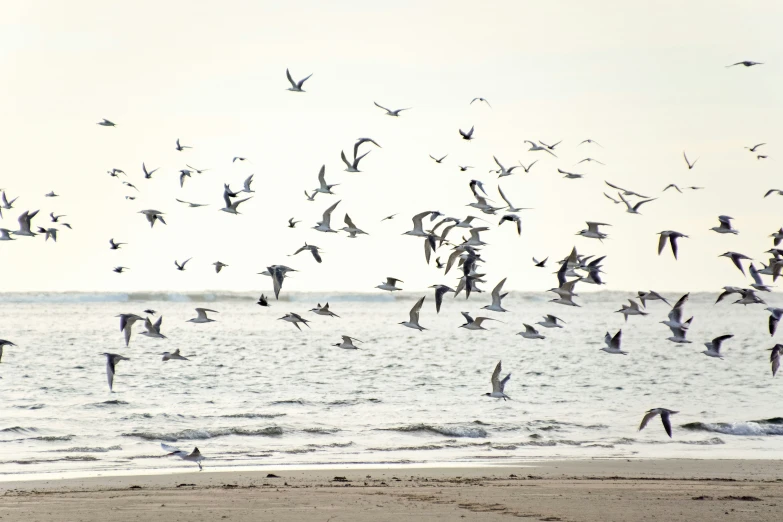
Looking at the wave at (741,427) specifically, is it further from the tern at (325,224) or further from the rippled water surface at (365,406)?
the tern at (325,224)

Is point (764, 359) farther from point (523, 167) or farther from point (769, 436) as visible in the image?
point (523, 167)

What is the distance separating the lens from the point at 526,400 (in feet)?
105

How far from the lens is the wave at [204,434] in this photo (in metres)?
Result: 23.9

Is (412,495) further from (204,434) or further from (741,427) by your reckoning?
(741,427)

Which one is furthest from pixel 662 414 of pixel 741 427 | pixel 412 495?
pixel 741 427

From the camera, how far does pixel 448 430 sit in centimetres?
2492

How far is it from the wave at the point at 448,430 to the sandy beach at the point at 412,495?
17.2ft

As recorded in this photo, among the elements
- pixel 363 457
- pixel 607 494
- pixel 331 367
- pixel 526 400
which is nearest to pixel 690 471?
pixel 607 494

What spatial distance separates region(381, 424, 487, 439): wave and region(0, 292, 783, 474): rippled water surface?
74 mm

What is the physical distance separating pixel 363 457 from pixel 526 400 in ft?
39.4

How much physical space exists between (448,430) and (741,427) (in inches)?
300

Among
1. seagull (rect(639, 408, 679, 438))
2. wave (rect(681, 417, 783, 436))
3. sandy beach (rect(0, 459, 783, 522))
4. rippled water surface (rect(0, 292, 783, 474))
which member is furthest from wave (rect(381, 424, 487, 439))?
seagull (rect(639, 408, 679, 438))

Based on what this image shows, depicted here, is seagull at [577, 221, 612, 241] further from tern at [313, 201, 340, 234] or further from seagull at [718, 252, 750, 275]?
tern at [313, 201, 340, 234]

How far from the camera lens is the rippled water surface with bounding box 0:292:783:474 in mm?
22172
